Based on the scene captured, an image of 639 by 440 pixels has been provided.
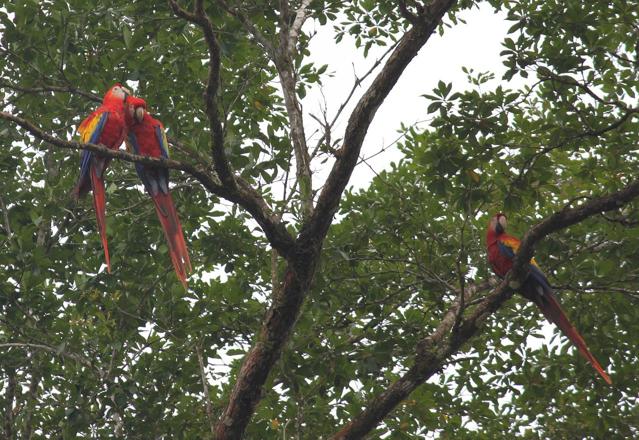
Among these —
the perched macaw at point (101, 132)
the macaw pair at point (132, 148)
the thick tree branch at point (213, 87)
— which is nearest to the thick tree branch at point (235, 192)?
the thick tree branch at point (213, 87)

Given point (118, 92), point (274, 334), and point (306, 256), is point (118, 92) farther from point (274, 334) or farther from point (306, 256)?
point (274, 334)

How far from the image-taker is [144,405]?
16.1ft

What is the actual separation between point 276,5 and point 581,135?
204 cm

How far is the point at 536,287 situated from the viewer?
4.81 m

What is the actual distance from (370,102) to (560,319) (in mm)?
2107

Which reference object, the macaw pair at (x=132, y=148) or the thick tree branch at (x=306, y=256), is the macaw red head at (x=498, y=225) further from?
A: the macaw pair at (x=132, y=148)

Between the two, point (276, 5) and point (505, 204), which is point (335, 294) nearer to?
point (505, 204)

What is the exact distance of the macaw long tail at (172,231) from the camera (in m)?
4.55

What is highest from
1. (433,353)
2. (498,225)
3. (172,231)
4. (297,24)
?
(297,24)

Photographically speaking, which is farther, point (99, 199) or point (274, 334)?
point (99, 199)

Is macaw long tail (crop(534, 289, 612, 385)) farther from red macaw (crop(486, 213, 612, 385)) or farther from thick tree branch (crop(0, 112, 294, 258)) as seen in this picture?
thick tree branch (crop(0, 112, 294, 258))

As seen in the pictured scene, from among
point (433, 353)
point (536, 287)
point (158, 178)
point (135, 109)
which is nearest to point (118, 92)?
point (135, 109)

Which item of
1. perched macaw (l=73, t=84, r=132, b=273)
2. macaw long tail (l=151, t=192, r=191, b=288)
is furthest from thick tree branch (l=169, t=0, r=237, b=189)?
perched macaw (l=73, t=84, r=132, b=273)

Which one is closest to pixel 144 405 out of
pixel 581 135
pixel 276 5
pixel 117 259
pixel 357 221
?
pixel 117 259
